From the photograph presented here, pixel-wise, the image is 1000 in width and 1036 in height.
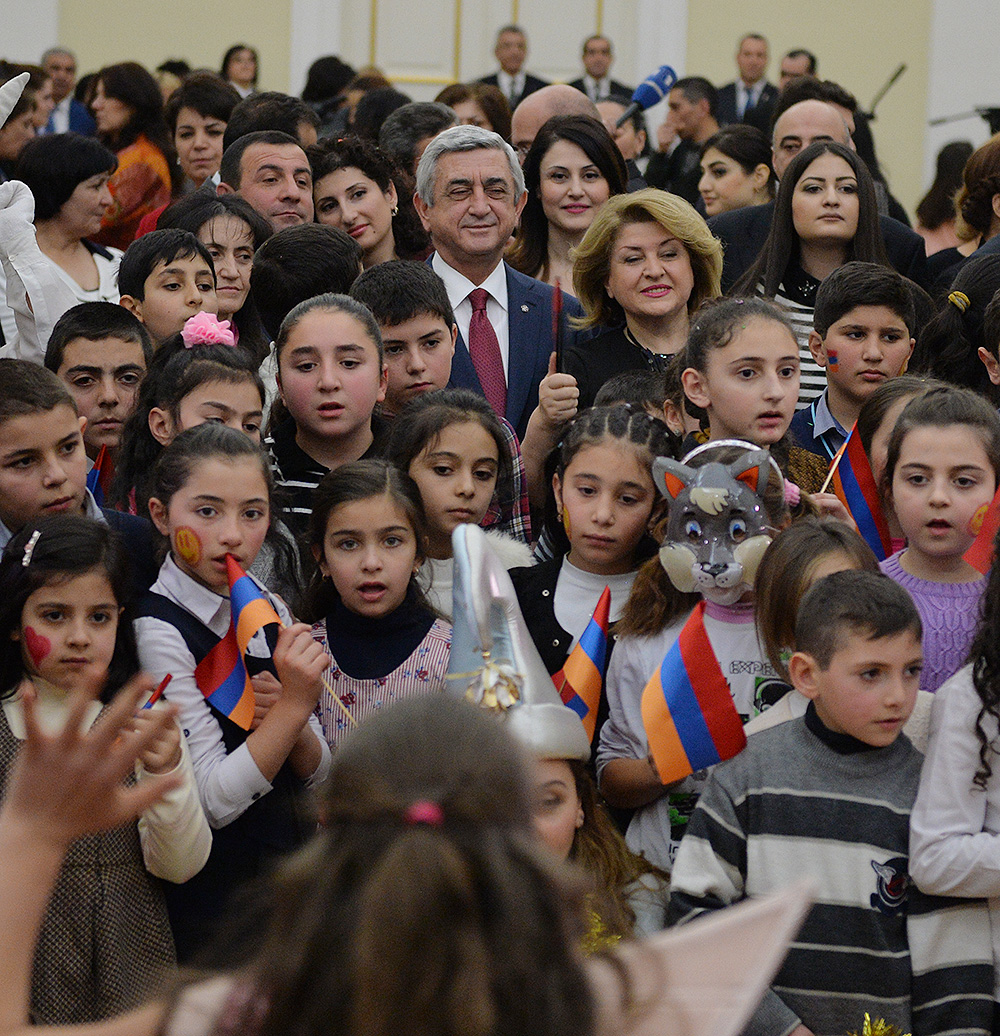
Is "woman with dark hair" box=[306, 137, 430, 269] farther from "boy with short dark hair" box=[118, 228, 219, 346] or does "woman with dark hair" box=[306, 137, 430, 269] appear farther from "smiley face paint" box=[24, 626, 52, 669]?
"smiley face paint" box=[24, 626, 52, 669]

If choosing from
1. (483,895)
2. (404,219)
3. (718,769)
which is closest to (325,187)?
(404,219)

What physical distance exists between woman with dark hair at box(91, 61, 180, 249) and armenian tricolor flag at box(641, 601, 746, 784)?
3.96 metres

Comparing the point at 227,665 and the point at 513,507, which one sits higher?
the point at 513,507

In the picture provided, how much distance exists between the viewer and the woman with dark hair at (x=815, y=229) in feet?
14.0

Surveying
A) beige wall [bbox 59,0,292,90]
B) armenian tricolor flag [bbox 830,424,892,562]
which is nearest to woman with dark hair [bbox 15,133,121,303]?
armenian tricolor flag [bbox 830,424,892,562]

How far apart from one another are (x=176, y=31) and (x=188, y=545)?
29.2 ft

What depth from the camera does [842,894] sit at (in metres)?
2.43

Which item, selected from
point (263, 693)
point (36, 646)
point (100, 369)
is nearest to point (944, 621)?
point (263, 693)

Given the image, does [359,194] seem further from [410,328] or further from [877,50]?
[877,50]

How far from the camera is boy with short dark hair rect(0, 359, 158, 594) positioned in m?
2.99

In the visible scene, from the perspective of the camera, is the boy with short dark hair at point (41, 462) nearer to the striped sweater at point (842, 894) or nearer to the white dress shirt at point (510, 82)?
the striped sweater at point (842, 894)

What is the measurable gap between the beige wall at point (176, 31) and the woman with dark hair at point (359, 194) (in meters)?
6.39

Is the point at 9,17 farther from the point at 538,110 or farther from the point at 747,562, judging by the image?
the point at 747,562

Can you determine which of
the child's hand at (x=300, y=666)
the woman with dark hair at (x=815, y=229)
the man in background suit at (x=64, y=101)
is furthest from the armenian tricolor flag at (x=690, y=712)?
the man in background suit at (x=64, y=101)
